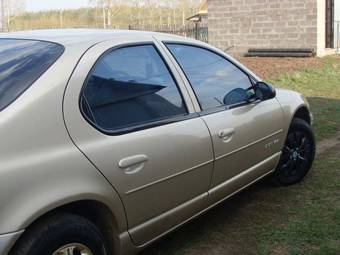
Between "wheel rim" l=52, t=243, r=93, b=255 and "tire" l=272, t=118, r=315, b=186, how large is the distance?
2.82m

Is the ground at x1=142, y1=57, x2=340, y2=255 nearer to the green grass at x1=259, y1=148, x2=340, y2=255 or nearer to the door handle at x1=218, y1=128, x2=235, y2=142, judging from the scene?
the green grass at x1=259, y1=148, x2=340, y2=255

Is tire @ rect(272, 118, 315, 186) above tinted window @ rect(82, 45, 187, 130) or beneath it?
beneath

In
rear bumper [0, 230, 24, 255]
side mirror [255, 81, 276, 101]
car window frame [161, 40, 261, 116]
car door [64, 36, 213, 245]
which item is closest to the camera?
rear bumper [0, 230, 24, 255]

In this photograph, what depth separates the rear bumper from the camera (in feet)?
7.97

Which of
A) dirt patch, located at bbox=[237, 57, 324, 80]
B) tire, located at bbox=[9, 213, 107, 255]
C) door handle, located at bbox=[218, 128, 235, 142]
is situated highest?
door handle, located at bbox=[218, 128, 235, 142]

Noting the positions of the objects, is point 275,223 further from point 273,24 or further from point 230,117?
point 273,24

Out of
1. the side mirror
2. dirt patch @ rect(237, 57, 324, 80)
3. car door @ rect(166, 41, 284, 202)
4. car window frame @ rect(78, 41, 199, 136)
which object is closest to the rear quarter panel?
car window frame @ rect(78, 41, 199, 136)

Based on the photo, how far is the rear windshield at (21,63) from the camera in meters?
2.76

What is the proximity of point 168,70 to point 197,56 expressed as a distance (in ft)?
1.68

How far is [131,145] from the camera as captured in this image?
3.09 metres

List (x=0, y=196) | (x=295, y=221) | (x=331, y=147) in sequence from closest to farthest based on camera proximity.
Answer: (x=0, y=196) → (x=295, y=221) → (x=331, y=147)

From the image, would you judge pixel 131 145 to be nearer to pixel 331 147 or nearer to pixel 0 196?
pixel 0 196

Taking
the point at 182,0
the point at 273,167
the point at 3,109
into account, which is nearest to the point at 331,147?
the point at 273,167

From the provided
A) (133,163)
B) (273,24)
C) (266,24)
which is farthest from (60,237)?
(266,24)
